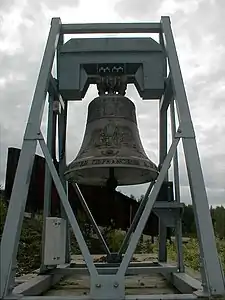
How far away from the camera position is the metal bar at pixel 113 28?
110 inches

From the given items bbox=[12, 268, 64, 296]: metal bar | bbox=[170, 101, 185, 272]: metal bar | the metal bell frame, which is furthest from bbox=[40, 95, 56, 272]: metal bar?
bbox=[170, 101, 185, 272]: metal bar

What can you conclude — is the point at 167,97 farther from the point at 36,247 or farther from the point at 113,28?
the point at 36,247

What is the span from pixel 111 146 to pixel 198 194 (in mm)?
684

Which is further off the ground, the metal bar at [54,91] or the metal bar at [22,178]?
the metal bar at [54,91]

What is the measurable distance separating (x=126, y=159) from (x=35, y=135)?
560mm

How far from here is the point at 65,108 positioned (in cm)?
339

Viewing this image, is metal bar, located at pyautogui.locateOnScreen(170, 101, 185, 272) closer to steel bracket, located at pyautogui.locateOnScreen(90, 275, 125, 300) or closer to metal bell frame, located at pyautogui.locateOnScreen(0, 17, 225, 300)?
metal bell frame, located at pyautogui.locateOnScreen(0, 17, 225, 300)

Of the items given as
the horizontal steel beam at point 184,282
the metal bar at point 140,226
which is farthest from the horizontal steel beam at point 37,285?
the horizontal steel beam at point 184,282

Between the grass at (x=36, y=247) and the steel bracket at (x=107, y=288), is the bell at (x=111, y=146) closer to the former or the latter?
the steel bracket at (x=107, y=288)

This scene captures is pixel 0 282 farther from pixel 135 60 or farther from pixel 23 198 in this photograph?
pixel 135 60

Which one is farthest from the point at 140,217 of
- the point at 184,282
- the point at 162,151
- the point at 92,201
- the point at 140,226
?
the point at 92,201

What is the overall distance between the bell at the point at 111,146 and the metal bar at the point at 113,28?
44 cm

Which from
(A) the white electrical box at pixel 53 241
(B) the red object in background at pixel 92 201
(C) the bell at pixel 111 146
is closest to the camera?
(C) the bell at pixel 111 146

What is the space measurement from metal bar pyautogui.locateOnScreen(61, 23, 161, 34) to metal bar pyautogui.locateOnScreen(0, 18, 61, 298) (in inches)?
11.0
